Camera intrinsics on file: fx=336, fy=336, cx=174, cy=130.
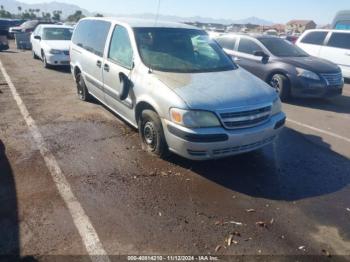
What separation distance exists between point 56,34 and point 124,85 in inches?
372

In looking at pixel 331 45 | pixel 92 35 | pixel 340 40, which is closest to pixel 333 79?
pixel 331 45

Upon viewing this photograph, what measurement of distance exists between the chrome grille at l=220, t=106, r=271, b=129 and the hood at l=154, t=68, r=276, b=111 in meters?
0.09

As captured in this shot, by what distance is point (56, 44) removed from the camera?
12.2 metres

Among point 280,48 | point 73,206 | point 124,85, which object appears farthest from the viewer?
point 280,48

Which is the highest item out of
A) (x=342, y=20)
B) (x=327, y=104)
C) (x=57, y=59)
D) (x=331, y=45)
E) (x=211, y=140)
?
(x=342, y=20)

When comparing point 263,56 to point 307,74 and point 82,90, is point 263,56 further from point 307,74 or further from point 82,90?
point 82,90

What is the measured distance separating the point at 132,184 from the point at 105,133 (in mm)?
1862

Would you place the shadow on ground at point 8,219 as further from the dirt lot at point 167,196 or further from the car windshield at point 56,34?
A: the car windshield at point 56,34

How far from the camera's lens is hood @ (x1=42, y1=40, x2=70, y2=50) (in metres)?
11.9

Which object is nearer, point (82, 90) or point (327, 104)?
point (82, 90)

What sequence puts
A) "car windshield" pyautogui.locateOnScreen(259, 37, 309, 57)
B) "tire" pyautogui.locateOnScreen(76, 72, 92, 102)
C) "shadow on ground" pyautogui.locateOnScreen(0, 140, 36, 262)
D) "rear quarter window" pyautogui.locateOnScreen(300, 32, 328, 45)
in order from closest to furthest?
"shadow on ground" pyautogui.locateOnScreen(0, 140, 36, 262) → "tire" pyautogui.locateOnScreen(76, 72, 92, 102) → "car windshield" pyautogui.locateOnScreen(259, 37, 309, 57) → "rear quarter window" pyautogui.locateOnScreen(300, 32, 328, 45)

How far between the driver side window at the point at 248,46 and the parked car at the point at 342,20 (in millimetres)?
7877

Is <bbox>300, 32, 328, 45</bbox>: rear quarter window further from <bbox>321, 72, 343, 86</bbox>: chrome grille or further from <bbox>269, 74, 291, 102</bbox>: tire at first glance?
<bbox>269, 74, 291, 102</bbox>: tire

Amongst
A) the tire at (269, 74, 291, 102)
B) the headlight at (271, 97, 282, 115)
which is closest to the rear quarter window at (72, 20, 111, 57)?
the headlight at (271, 97, 282, 115)
